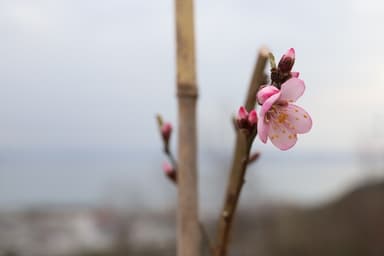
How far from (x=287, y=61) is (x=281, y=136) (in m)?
0.06

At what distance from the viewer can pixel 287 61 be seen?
0.31 meters

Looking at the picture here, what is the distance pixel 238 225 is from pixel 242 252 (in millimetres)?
150

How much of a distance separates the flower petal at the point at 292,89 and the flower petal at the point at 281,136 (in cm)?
3

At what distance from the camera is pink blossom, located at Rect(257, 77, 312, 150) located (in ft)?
1.02

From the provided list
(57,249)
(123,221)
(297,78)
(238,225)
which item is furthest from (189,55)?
(57,249)

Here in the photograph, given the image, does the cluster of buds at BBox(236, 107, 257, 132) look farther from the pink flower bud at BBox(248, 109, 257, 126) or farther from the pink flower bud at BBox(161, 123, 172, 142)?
the pink flower bud at BBox(161, 123, 172, 142)

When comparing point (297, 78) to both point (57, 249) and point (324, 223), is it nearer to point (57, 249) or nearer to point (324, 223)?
point (57, 249)

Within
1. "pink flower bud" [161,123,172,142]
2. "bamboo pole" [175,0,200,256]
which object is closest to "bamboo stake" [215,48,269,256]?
"bamboo pole" [175,0,200,256]

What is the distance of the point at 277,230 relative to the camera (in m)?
2.85

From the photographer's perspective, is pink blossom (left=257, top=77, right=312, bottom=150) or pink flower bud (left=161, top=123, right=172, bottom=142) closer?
pink blossom (left=257, top=77, right=312, bottom=150)

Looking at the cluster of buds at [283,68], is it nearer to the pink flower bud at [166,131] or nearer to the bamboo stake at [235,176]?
the bamboo stake at [235,176]

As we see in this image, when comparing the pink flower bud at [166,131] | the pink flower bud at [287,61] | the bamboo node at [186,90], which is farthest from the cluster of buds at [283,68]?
the pink flower bud at [166,131]

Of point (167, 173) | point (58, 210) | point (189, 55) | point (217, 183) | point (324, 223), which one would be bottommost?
point (324, 223)

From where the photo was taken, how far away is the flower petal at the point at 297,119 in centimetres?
35
